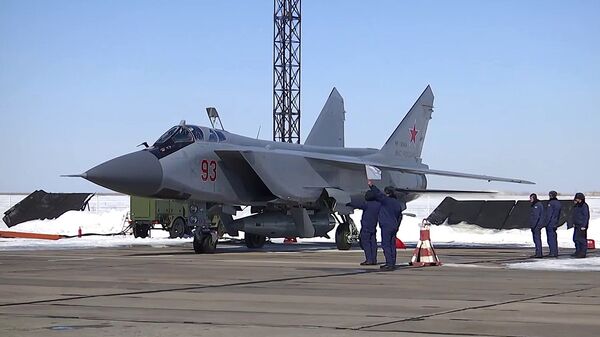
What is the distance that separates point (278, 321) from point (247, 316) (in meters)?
0.47

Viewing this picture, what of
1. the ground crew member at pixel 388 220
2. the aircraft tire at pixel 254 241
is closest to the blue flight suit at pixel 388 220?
the ground crew member at pixel 388 220

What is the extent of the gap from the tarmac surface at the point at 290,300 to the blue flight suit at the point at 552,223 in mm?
4576

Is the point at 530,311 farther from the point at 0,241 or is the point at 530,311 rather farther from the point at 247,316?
the point at 0,241

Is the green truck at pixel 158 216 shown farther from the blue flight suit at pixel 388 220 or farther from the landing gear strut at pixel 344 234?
the blue flight suit at pixel 388 220

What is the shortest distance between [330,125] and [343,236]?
17.6 ft

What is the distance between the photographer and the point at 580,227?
65.2 feet

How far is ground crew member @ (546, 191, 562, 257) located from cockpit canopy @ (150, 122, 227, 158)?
7670 mm

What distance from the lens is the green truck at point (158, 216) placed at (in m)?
31.8

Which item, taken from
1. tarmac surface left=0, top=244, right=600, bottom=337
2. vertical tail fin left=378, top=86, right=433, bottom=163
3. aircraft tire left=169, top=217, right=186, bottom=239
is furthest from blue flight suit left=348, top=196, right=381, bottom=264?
aircraft tire left=169, top=217, right=186, bottom=239

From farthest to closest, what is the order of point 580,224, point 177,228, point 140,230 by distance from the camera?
point 140,230
point 177,228
point 580,224

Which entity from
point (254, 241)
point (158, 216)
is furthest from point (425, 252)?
point (158, 216)

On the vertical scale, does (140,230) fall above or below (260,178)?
below

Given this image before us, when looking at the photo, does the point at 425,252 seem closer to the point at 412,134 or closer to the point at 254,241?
the point at 254,241

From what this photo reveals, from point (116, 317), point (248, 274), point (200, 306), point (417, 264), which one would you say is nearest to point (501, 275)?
point (417, 264)
